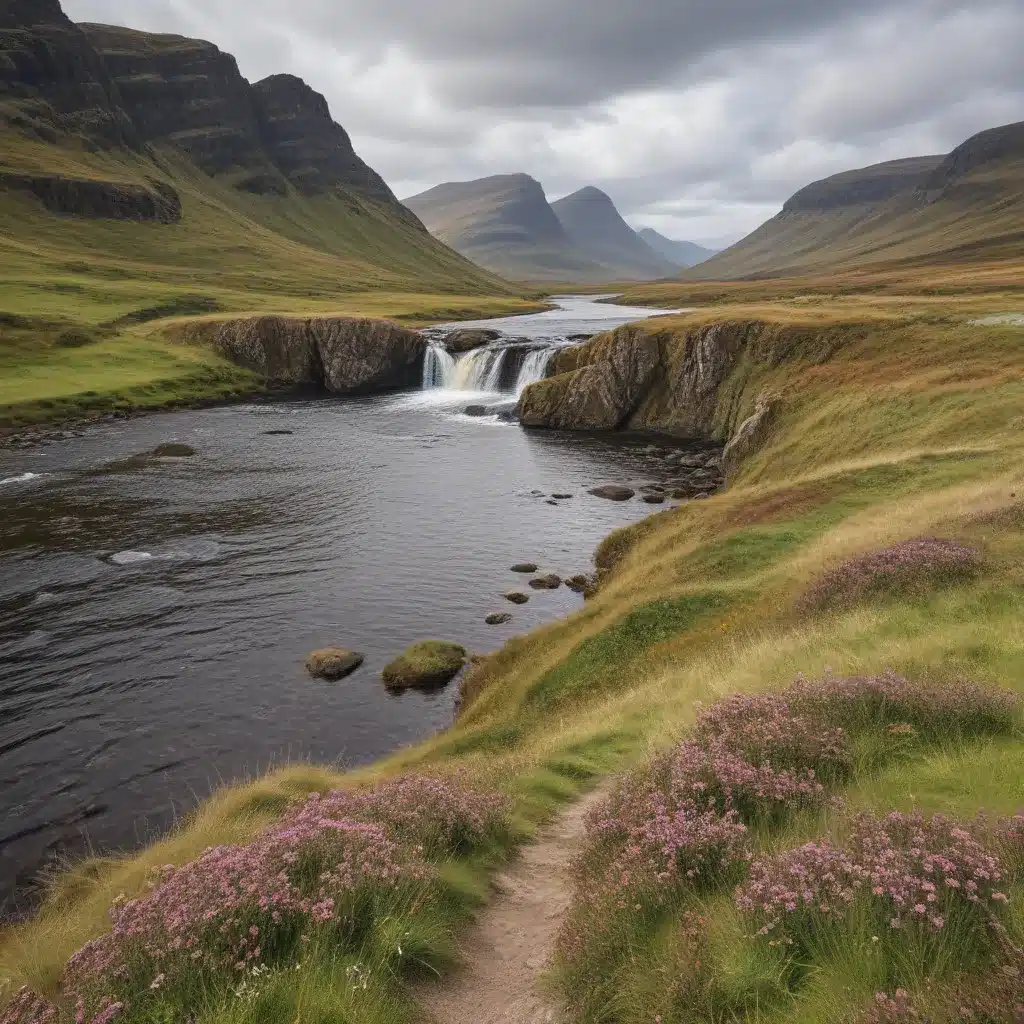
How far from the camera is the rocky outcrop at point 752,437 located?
52031mm

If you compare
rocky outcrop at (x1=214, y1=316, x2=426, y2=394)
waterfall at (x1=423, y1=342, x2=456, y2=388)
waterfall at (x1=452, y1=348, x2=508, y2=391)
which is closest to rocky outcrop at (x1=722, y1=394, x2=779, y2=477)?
waterfall at (x1=452, y1=348, x2=508, y2=391)

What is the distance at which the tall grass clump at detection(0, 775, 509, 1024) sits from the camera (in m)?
6.71

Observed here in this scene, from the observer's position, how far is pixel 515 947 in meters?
8.73

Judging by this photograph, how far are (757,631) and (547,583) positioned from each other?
56.6 ft

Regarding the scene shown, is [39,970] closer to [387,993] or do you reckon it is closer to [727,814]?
[387,993]

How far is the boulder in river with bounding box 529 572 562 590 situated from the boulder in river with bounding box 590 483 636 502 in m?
14.6

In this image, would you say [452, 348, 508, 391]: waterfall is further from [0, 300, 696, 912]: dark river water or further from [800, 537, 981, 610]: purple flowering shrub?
[800, 537, 981, 610]: purple flowering shrub

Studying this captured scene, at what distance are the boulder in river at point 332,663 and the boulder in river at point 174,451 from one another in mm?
39666

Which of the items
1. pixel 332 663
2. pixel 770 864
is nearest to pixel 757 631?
pixel 770 864

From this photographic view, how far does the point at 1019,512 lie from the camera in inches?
792

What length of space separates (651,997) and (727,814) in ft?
7.32

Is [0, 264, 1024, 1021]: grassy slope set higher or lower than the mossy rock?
higher

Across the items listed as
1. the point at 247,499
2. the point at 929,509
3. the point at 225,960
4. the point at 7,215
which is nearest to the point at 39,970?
the point at 225,960

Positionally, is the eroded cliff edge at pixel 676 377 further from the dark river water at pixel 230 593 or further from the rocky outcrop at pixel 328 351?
the rocky outcrop at pixel 328 351
